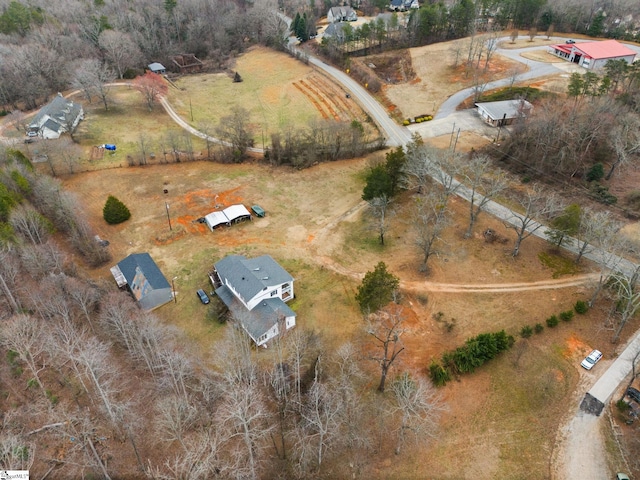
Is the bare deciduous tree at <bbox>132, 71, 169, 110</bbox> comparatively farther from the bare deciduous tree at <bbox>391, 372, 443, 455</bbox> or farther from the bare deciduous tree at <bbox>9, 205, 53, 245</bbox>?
the bare deciduous tree at <bbox>391, 372, 443, 455</bbox>

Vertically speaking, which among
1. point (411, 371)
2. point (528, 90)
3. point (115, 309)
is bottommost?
point (411, 371)

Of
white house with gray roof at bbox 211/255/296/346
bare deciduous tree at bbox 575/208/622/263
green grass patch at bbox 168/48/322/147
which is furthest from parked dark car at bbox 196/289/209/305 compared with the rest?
bare deciduous tree at bbox 575/208/622/263

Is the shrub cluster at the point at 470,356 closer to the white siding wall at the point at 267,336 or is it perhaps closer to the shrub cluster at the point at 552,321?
the shrub cluster at the point at 552,321

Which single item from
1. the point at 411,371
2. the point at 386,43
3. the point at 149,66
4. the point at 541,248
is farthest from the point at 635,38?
the point at 149,66

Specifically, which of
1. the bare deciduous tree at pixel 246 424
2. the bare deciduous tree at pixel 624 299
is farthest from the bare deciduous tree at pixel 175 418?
the bare deciduous tree at pixel 624 299

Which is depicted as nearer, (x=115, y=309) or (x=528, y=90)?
(x=115, y=309)

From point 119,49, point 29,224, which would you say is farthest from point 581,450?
point 119,49

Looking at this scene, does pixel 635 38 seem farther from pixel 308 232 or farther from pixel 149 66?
pixel 149 66
